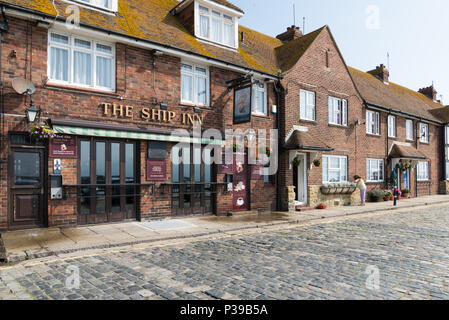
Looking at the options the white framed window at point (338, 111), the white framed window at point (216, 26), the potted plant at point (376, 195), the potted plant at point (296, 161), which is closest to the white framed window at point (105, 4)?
the white framed window at point (216, 26)

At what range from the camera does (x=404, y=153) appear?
22328 millimetres

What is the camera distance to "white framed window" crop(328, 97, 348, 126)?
18.0m

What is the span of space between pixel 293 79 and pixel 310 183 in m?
5.10

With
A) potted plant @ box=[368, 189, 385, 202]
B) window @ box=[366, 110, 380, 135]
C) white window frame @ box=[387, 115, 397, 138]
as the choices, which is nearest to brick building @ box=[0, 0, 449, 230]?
potted plant @ box=[368, 189, 385, 202]

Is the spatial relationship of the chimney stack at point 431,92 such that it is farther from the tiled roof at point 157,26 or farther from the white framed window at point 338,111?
the tiled roof at point 157,26

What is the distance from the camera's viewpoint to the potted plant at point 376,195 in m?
20.1

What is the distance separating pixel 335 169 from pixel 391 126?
813cm

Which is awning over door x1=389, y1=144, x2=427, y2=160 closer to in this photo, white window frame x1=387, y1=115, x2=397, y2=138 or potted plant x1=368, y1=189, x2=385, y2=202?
white window frame x1=387, y1=115, x2=397, y2=138

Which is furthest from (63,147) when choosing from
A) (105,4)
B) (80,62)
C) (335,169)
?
(335,169)

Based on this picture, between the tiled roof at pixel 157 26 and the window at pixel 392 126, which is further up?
the tiled roof at pixel 157 26

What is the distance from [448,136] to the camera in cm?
2845

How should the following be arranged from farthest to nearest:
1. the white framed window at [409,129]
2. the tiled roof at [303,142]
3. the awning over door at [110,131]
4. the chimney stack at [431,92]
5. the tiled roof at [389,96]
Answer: the chimney stack at [431,92]
the white framed window at [409,129]
the tiled roof at [389,96]
the tiled roof at [303,142]
the awning over door at [110,131]

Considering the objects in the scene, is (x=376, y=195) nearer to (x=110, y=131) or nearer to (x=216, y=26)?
(x=216, y=26)

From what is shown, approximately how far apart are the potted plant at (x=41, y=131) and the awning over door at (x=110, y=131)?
0.88 feet
